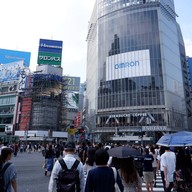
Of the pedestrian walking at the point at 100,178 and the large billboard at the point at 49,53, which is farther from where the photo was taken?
the large billboard at the point at 49,53

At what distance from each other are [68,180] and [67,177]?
0.18ft

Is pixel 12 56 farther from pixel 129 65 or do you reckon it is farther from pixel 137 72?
pixel 137 72

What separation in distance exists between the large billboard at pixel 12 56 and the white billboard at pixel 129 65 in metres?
38.5

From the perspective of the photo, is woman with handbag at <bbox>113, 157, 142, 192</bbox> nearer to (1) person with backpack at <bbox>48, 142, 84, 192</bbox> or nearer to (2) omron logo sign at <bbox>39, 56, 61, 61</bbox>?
(1) person with backpack at <bbox>48, 142, 84, 192</bbox>

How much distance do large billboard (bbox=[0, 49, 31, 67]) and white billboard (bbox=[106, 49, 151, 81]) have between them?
38498 millimetres

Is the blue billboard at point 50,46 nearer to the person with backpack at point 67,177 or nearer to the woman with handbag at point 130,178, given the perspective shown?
the woman with handbag at point 130,178

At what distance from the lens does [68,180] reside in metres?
3.77

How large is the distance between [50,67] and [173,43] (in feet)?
129

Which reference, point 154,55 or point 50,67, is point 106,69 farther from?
point 50,67

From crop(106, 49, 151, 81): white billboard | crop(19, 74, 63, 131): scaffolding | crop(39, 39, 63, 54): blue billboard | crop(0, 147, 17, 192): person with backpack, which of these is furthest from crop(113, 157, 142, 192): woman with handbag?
crop(39, 39, 63, 54): blue billboard

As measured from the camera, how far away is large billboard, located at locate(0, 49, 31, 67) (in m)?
→ 80.5

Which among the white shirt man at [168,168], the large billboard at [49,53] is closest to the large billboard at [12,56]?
the large billboard at [49,53]

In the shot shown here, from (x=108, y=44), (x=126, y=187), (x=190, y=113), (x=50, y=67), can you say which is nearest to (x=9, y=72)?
(x=50, y=67)

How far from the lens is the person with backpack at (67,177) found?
3.74m
